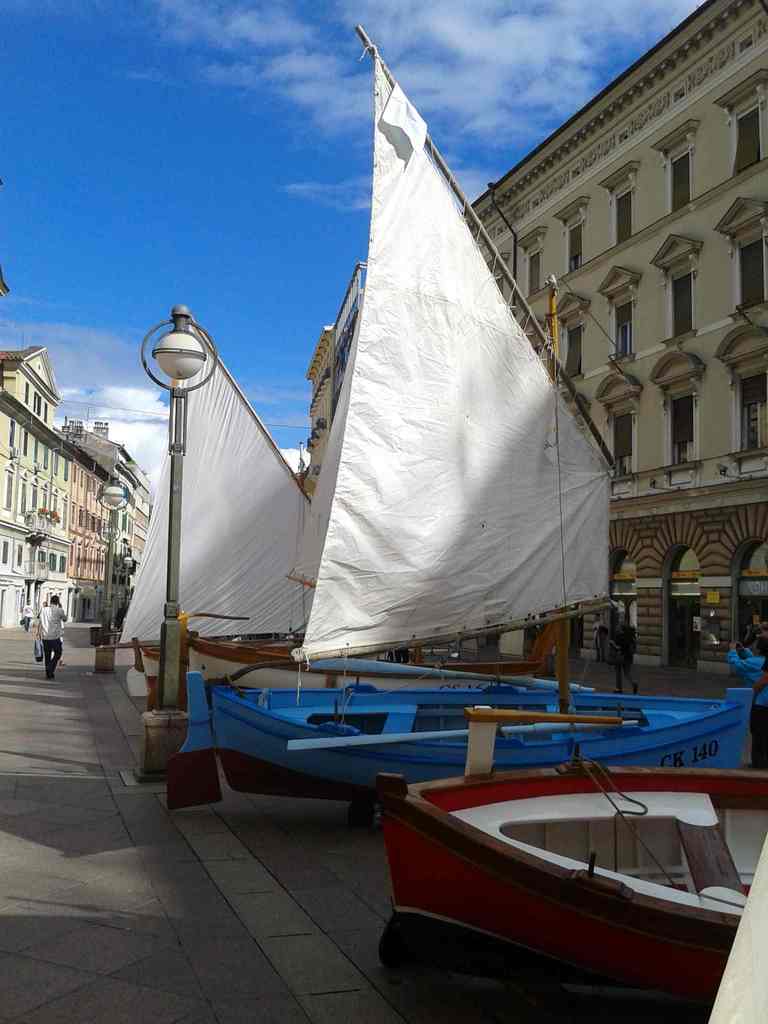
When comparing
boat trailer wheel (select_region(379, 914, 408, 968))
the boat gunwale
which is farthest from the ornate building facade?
the boat gunwale

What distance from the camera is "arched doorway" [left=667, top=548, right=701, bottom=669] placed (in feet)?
82.6

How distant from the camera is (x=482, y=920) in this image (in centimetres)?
376

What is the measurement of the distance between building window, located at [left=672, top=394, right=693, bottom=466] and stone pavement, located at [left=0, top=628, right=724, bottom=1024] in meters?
20.6

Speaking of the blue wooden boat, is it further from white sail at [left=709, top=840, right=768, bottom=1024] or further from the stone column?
the stone column

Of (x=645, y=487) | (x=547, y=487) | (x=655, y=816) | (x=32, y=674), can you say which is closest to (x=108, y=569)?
(x=32, y=674)

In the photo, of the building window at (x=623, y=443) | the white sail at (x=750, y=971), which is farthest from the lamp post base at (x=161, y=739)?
the building window at (x=623, y=443)

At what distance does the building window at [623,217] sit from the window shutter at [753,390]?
7.36 m

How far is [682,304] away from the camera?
86.2ft

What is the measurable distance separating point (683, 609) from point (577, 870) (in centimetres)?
2352

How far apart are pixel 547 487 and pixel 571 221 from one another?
25.5m

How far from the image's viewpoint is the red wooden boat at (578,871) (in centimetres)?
346

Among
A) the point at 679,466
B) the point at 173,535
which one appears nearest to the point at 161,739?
the point at 173,535

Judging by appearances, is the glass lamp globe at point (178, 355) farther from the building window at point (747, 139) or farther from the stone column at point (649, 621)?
the stone column at point (649, 621)

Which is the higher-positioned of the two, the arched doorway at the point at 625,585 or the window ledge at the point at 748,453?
the window ledge at the point at 748,453
